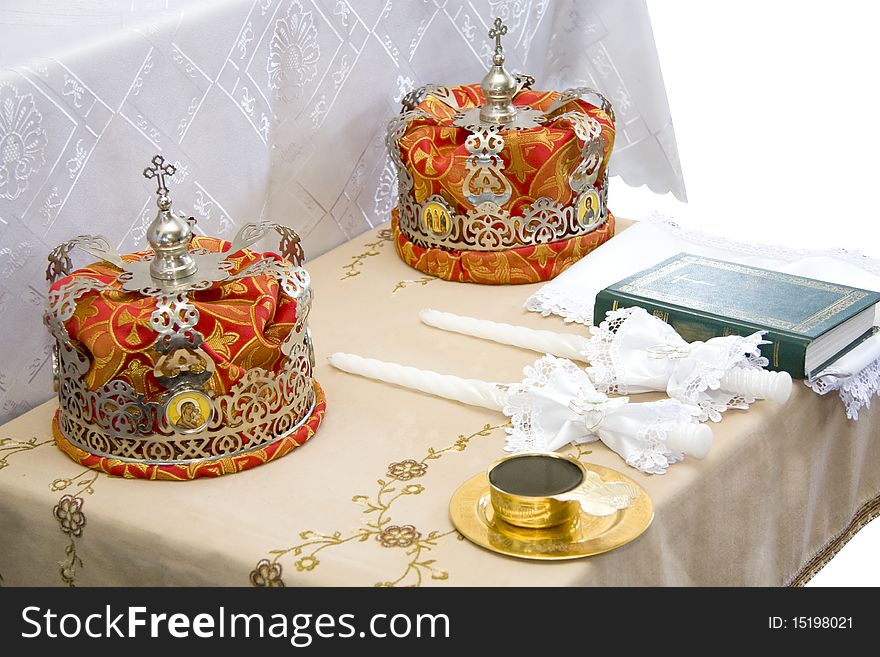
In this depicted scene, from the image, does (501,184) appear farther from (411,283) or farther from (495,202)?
(411,283)

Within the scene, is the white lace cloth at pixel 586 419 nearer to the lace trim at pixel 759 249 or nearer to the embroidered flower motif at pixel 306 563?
the embroidered flower motif at pixel 306 563

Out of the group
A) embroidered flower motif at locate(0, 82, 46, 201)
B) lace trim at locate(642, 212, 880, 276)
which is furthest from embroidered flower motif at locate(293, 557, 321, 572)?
lace trim at locate(642, 212, 880, 276)

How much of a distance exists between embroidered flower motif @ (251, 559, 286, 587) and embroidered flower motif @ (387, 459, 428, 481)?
0.19 m

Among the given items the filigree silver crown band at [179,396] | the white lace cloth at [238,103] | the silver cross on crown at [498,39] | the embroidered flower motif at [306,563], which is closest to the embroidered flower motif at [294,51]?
the white lace cloth at [238,103]

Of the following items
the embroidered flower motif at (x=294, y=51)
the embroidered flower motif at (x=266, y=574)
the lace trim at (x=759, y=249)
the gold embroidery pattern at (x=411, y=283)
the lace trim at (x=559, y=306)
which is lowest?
the embroidered flower motif at (x=266, y=574)

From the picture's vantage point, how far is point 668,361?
140 cm

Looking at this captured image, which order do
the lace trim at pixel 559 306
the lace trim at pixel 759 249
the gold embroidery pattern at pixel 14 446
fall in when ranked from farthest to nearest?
the lace trim at pixel 759 249 < the lace trim at pixel 559 306 < the gold embroidery pattern at pixel 14 446

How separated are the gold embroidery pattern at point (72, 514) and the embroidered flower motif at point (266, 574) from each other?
213 millimetres

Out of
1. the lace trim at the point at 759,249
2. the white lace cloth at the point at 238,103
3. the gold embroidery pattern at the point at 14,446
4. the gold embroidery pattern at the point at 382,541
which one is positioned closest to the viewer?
the gold embroidery pattern at the point at 382,541

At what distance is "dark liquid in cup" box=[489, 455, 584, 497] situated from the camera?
3.71 ft

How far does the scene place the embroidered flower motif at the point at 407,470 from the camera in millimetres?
1276

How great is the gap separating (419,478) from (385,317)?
1.43 feet

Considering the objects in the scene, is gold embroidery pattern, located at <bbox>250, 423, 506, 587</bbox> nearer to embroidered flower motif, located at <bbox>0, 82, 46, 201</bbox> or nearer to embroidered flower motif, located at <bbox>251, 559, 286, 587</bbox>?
embroidered flower motif, located at <bbox>251, 559, 286, 587</bbox>

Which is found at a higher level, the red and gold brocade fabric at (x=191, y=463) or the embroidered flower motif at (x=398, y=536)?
the red and gold brocade fabric at (x=191, y=463)
